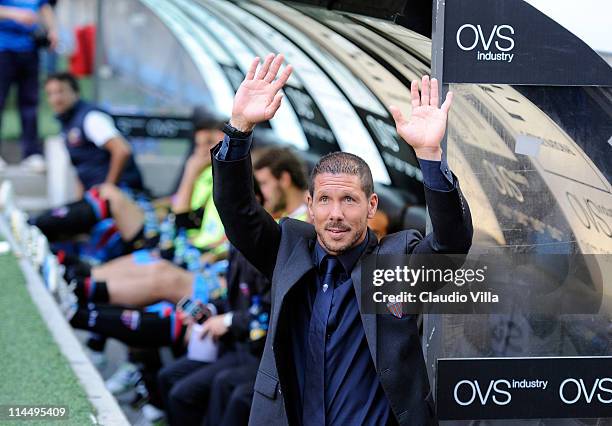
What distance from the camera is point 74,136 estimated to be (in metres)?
8.99

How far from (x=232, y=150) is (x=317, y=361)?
696mm

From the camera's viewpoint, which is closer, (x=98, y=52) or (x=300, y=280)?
(x=300, y=280)

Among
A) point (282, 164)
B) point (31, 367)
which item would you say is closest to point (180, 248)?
point (282, 164)

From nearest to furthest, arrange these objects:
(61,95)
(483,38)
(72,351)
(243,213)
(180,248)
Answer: (243,213)
(483,38)
(72,351)
(180,248)
(61,95)

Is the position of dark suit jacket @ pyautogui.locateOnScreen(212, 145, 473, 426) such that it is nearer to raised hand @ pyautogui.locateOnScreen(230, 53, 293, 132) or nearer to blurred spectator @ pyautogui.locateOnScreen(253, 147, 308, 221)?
raised hand @ pyautogui.locateOnScreen(230, 53, 293, 132)

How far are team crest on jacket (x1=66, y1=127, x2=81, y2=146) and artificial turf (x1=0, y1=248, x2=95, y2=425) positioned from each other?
97.8 inches

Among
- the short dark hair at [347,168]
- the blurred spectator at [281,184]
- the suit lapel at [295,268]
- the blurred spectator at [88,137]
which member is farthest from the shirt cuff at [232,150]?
the blurred spectator at [88,137]

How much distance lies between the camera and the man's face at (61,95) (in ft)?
29.3

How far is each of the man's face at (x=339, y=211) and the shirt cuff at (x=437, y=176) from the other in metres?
0.23

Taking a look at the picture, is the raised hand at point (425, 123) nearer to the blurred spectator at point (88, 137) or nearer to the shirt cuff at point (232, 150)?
the shirt cuff at point (232, 150)

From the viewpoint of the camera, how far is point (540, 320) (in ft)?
12.9

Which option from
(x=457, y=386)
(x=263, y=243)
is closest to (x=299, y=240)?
(x=263, y=243)

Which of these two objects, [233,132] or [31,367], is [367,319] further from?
[31,367]

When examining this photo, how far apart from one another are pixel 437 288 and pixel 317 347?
1.68 ft
